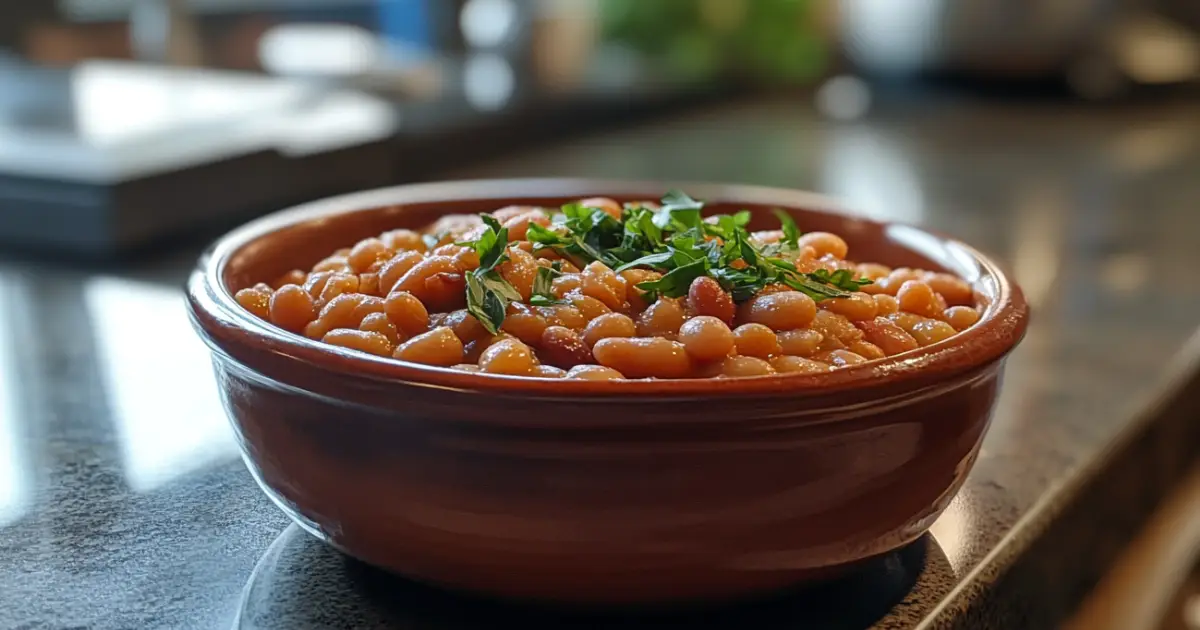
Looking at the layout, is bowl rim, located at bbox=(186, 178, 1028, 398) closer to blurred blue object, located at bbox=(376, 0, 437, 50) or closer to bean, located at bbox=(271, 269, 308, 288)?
bean, located at bbox=(271, 269, 308, 288)

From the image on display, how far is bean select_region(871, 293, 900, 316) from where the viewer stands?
2.59ft

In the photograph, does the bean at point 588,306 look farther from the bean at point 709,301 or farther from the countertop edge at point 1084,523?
the countertop edge at point 1084,523

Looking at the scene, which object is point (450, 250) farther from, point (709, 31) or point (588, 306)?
point (709, 31)

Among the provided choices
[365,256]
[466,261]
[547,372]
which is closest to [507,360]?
[547,372]

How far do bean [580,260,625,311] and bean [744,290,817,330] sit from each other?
8 centimetres

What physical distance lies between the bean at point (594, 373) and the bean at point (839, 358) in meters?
0.13

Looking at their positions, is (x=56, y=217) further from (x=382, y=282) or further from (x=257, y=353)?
(x=257, y=353)

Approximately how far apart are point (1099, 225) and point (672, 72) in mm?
1517

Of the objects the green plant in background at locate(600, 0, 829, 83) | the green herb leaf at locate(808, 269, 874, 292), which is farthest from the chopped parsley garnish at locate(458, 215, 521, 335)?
the green plant in background at locate(600, 0, 829, 83)

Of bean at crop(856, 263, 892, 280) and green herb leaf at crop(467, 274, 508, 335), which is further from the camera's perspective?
bean at crop(856, 263, 892, 280)

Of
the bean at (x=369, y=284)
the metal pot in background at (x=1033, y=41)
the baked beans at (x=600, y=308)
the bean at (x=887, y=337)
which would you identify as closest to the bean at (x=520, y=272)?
the baked beans at (x=600, y=308)

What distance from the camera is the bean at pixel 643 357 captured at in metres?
0.66

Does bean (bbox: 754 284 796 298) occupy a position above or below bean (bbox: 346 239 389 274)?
above

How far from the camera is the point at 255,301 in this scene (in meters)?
0.77
